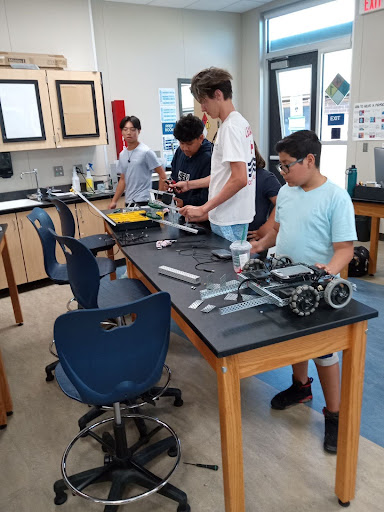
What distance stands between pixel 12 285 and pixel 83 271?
5.13 ft

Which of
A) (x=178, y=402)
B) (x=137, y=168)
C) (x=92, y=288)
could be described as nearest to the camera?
(x=92, y=288)

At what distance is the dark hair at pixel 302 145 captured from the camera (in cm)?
163

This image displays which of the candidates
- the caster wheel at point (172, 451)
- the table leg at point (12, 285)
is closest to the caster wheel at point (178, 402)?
the caster wheel at point (172, 451)

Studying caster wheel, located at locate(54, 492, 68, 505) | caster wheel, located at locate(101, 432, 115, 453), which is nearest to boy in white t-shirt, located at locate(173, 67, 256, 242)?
caster wheel, located at locate(101, 432, 115, 453)

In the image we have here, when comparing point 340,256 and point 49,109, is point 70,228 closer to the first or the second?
point 49,109

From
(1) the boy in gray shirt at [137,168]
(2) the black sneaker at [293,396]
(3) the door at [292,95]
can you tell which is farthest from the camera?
(3) the door at [292,95]

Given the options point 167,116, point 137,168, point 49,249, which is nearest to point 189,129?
point 49,249

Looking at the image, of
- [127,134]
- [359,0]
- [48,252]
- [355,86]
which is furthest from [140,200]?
[359,0]

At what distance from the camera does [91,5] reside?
458 cm

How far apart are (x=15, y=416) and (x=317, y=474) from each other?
61.9 inches

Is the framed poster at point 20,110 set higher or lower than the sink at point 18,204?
higher

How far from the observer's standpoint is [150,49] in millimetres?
5133

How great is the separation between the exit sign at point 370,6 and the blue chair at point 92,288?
13.4ft

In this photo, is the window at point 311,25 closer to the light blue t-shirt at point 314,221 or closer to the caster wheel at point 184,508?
the light blue t-shirt at point 314,221
